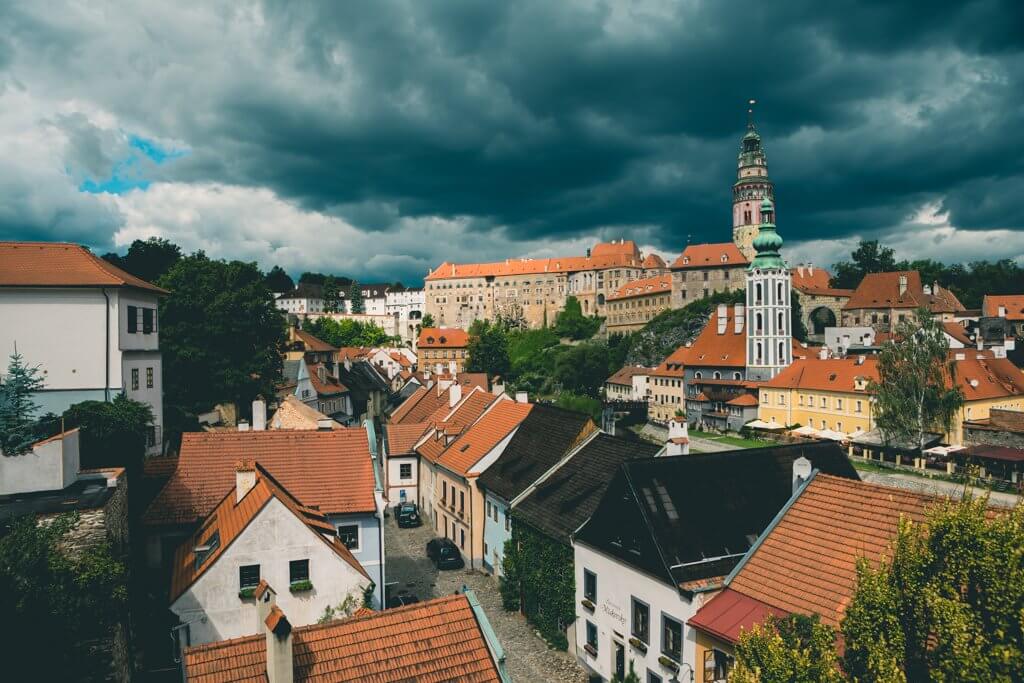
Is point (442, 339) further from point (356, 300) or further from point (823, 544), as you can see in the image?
point (823, 544)

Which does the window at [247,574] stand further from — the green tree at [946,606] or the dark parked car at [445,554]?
the green tree at [946,606]

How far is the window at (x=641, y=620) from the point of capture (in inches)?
672

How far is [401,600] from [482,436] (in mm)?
9799

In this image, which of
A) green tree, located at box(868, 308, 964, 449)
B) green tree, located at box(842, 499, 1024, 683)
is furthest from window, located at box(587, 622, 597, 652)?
green tree, located at box(868, 308, 964, 449)

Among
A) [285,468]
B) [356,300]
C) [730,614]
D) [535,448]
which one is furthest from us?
[356,300]

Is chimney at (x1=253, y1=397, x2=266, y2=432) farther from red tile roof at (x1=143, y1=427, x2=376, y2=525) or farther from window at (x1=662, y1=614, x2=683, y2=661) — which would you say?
window at (x1=662, y1=614, x2=683, y2=661)

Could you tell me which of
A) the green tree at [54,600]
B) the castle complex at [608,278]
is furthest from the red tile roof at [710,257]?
the green tree at [54,600]

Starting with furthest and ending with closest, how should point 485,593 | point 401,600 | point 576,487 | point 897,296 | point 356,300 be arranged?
1. point 356,300
2. point 897,296
3. point 485,593
4. point 401,600
5. point 576,487

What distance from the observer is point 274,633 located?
977 centimetres

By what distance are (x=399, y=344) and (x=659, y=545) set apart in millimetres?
157565

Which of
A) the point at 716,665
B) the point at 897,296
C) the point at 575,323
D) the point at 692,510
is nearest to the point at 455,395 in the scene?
the point at 692,510

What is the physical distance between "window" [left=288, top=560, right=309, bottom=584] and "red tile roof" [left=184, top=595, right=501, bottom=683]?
19.7 feet

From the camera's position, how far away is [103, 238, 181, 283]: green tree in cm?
5838

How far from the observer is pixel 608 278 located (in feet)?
478
